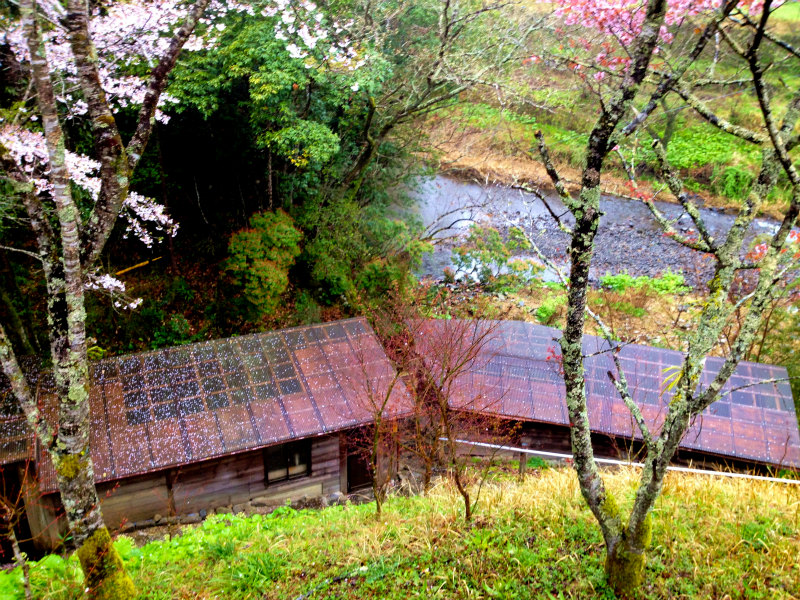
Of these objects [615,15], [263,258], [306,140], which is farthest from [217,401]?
[615,15]

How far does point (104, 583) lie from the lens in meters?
5.96

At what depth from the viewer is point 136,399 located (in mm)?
9922

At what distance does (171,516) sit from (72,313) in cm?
617

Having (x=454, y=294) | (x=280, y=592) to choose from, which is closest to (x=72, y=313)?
(x=280, y=592)

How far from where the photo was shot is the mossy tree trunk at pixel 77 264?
5.16m

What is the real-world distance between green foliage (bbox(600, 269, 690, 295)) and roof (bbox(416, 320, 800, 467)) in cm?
821

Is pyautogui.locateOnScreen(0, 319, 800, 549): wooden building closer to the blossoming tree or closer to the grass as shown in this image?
the grass

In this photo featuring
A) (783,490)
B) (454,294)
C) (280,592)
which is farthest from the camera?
(454,294)

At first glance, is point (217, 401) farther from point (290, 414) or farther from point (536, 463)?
point (536, 463)

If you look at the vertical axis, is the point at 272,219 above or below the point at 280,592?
above

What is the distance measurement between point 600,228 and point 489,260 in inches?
298

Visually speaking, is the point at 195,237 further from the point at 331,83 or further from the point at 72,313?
the point at 72,313

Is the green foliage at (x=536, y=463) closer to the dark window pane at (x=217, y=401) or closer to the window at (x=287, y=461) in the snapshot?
the window at (x=287, y=461)

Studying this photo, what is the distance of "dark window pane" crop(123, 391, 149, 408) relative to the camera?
9812 mm
